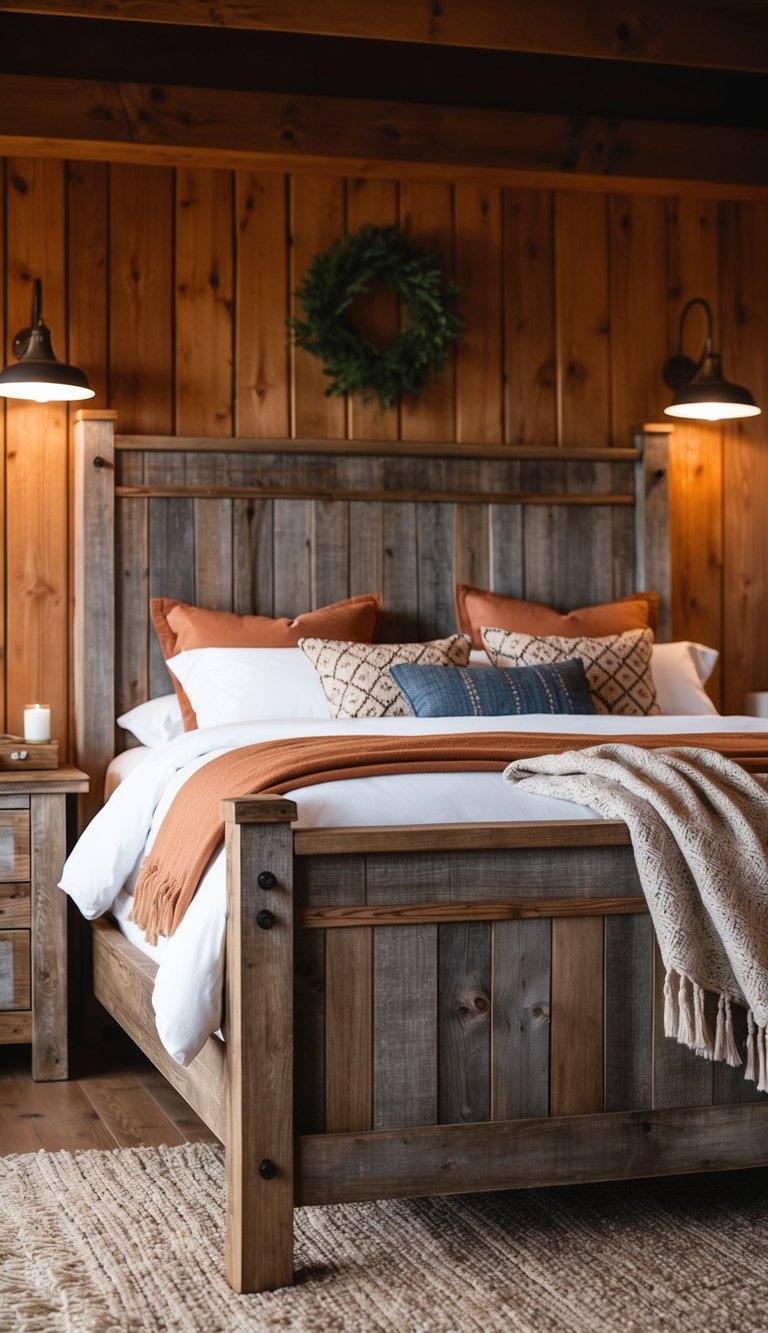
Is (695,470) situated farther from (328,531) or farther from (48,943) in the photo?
(48,943)

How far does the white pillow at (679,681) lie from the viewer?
167 inches

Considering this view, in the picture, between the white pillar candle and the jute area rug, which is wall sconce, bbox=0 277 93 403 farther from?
the jute area rug

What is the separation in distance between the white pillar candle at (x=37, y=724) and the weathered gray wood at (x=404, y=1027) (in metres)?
1.85

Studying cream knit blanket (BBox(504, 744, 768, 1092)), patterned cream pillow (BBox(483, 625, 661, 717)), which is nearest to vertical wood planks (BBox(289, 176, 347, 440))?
patterned cream pillow (BBox(483, 625, 661, 717))

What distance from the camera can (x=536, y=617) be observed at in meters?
4.32

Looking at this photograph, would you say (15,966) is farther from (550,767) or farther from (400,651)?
(550,767)

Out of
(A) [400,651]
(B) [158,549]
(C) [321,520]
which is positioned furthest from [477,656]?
(B) [158,549]

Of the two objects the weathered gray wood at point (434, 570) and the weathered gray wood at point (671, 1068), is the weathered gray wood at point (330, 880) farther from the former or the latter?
the weathered gray wood at point (434, 570)

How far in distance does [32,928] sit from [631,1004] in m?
1.75

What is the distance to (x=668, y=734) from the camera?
3.22 metres

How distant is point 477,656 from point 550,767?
5.48 ft

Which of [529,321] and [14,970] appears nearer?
[14,970]

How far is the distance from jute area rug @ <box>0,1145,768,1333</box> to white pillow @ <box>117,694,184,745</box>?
1399 mm

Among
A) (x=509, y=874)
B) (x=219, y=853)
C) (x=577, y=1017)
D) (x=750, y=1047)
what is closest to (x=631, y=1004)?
(x=577, y=1017)
